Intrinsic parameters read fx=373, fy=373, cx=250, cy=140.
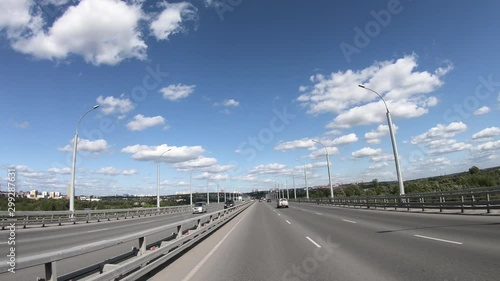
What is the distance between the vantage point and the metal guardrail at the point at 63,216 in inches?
1071

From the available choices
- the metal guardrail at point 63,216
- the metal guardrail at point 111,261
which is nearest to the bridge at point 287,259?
the metal guardrail at point 111,261

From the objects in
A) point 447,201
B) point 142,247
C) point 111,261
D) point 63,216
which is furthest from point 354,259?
point 63,216

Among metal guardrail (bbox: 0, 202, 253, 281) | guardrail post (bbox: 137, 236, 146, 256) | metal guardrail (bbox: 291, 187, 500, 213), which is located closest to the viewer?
metal guardrail (bbox: 0, 202, 253, 281)

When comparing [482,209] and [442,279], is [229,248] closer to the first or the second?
[442,279]

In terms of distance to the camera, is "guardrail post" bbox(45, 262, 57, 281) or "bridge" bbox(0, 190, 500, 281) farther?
"bridge" bbox(0, 190, 500, 281)

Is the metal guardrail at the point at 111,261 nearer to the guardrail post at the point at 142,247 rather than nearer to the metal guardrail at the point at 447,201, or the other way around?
the guardrail post at the point at 142,247

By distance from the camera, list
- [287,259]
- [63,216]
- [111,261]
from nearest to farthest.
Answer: [111,261], [287,259], [63,216]

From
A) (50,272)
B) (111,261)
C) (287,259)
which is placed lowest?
(287,259)

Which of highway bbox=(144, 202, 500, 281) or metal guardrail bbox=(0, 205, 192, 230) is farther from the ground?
metal guardrail bbox=(0, 205, 192, 230)

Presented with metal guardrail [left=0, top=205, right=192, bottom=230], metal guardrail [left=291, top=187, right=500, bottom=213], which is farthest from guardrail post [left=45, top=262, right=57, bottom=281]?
metal guardrail [left=291, top=187, right=500, bottom=213]

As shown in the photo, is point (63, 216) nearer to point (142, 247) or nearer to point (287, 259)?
point (142, 247)

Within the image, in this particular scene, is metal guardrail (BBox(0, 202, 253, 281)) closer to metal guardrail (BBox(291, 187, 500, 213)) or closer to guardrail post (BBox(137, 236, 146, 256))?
guardrail post (BBox(137, 236, 146, 256))

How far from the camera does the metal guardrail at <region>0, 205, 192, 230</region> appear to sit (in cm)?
2720

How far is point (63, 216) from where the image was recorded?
3478 cm
